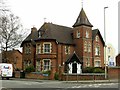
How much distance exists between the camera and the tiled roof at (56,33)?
52675 mm

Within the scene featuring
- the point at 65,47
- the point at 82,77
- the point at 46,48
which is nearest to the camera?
the point at 82,77

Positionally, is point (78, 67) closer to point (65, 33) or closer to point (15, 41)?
point (65, 33)

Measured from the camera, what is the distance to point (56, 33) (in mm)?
54781

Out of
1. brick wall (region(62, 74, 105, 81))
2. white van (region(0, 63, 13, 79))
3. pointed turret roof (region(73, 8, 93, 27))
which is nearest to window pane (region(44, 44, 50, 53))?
pointed turret roof (region(73, 8, 93, 27))

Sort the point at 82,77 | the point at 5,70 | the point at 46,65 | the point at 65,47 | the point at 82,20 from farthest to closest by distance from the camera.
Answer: the point at 82,20 < the point at 65,47 < the point at 46,65 < the point at 5,70 < the point at 82,77

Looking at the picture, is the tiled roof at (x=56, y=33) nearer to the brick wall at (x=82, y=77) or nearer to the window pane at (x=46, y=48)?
the window pane at (x=46, y=48)

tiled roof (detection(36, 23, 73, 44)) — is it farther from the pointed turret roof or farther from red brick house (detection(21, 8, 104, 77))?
the pointed turret roof

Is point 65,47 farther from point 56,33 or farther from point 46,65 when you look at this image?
point 46,65

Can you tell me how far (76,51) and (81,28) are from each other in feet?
15.7

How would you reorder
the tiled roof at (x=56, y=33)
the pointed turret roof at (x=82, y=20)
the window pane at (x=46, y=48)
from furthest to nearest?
the pointed turret roof at (x=82, y=20), the tiled roof at (x=56, y=33), the window pane at (x=46, y=48)

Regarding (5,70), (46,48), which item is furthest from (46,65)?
(5,70)

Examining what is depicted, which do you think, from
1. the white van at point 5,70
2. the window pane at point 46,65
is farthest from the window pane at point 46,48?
the white van at point 5,70

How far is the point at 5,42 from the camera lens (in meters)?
56.3

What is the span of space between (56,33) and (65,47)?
3.37 metres
